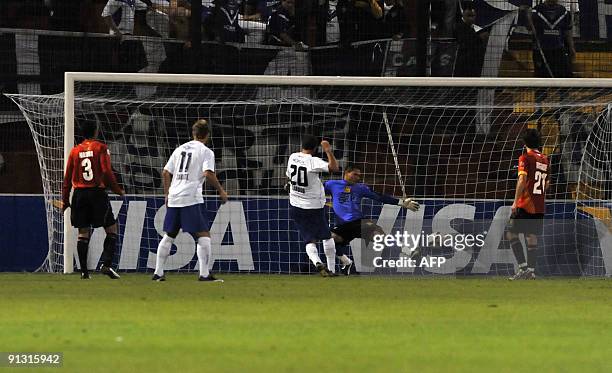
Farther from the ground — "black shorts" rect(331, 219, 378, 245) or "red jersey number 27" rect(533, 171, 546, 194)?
"red jersey number 27" rect(533, 171, 546, 194)

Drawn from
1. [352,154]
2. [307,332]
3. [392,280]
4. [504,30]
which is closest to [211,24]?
[352,154]

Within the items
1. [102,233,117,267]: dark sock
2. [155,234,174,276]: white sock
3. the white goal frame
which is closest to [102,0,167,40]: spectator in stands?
the white goal frame

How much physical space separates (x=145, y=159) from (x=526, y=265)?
5972mm

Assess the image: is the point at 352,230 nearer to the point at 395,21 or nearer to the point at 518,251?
the point at 518,251

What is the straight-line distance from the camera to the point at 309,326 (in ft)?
33.6

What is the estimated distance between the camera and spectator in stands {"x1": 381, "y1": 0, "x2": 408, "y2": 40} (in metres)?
21.5

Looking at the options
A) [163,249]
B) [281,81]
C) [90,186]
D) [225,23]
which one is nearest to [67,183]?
[90,186]

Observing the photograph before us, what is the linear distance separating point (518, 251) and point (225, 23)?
638cm

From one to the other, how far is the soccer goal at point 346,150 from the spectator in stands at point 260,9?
1132 mm

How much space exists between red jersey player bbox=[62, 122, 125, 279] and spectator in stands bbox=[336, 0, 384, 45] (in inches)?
238

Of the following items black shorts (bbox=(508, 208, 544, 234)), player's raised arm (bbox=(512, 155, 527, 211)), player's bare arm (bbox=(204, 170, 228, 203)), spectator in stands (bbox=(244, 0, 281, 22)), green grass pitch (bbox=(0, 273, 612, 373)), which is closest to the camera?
green grass pitch (bbox=(0, 273, 612, 373))

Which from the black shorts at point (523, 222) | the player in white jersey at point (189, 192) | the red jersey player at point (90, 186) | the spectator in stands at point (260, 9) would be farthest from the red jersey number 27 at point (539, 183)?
the spectator in stands at point (260, 9)

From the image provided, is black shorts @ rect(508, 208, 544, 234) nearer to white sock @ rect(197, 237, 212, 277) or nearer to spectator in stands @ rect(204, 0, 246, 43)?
white sock @ rect(197, 237, 212, 277)

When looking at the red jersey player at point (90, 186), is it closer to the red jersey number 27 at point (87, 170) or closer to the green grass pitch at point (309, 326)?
the red jersey number 27 at point (87, 170)
